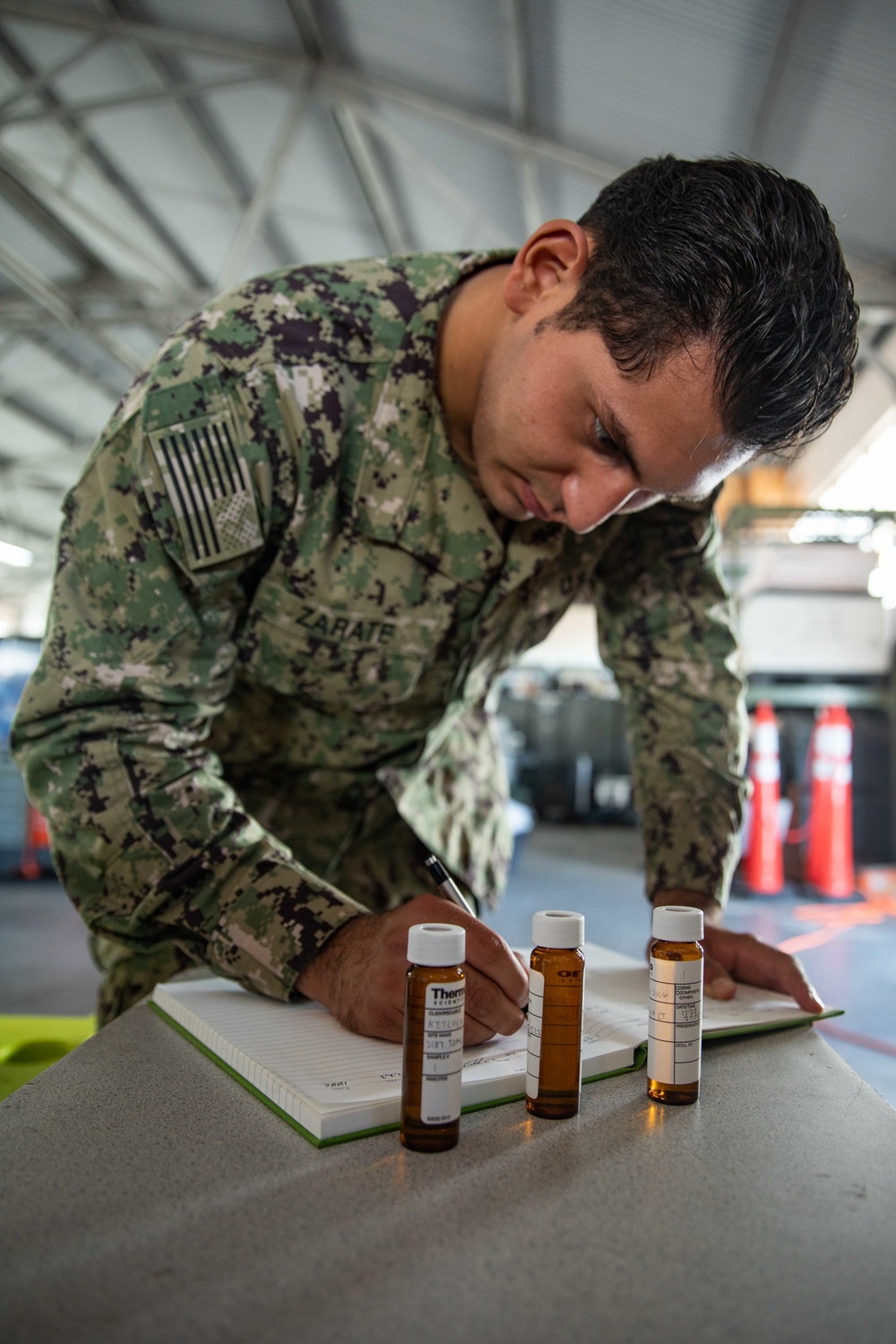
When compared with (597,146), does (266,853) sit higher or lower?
lower

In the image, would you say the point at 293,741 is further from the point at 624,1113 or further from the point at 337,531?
the point at 624,1113

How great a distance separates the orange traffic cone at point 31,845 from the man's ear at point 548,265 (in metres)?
4.71

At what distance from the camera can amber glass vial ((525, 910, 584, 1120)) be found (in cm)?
71

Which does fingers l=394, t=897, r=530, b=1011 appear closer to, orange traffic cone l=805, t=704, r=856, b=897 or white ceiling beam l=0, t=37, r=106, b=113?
orange traffic cone l=805, t=704, r=856, b=897

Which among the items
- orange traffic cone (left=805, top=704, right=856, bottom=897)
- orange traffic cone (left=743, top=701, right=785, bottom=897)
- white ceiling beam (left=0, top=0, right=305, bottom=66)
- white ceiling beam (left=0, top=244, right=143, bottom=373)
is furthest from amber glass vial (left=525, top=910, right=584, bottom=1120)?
white ceiling beam (left=0, top=244, right=143, bottom=373)

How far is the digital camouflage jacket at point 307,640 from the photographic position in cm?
96

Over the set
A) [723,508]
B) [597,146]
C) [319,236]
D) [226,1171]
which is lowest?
[226,1171]

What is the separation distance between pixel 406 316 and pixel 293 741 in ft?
1.96

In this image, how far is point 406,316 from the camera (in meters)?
1.15

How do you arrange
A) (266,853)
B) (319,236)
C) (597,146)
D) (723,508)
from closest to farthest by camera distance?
(266,853)
(597,146)
(723,508)
(319,236)

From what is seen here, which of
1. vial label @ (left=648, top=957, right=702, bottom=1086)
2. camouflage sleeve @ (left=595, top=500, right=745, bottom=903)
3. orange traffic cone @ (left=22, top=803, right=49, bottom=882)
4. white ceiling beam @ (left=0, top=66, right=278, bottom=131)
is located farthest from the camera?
orange traffic cone @ (left=22, top=803, right=49, bottom=882)

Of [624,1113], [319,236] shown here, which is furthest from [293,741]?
[319,236]

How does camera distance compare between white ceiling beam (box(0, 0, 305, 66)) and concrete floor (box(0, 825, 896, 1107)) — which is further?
white ceiling beam (box(0, 0, 305, 66))

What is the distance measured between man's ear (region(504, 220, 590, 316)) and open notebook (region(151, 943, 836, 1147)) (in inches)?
30.2
